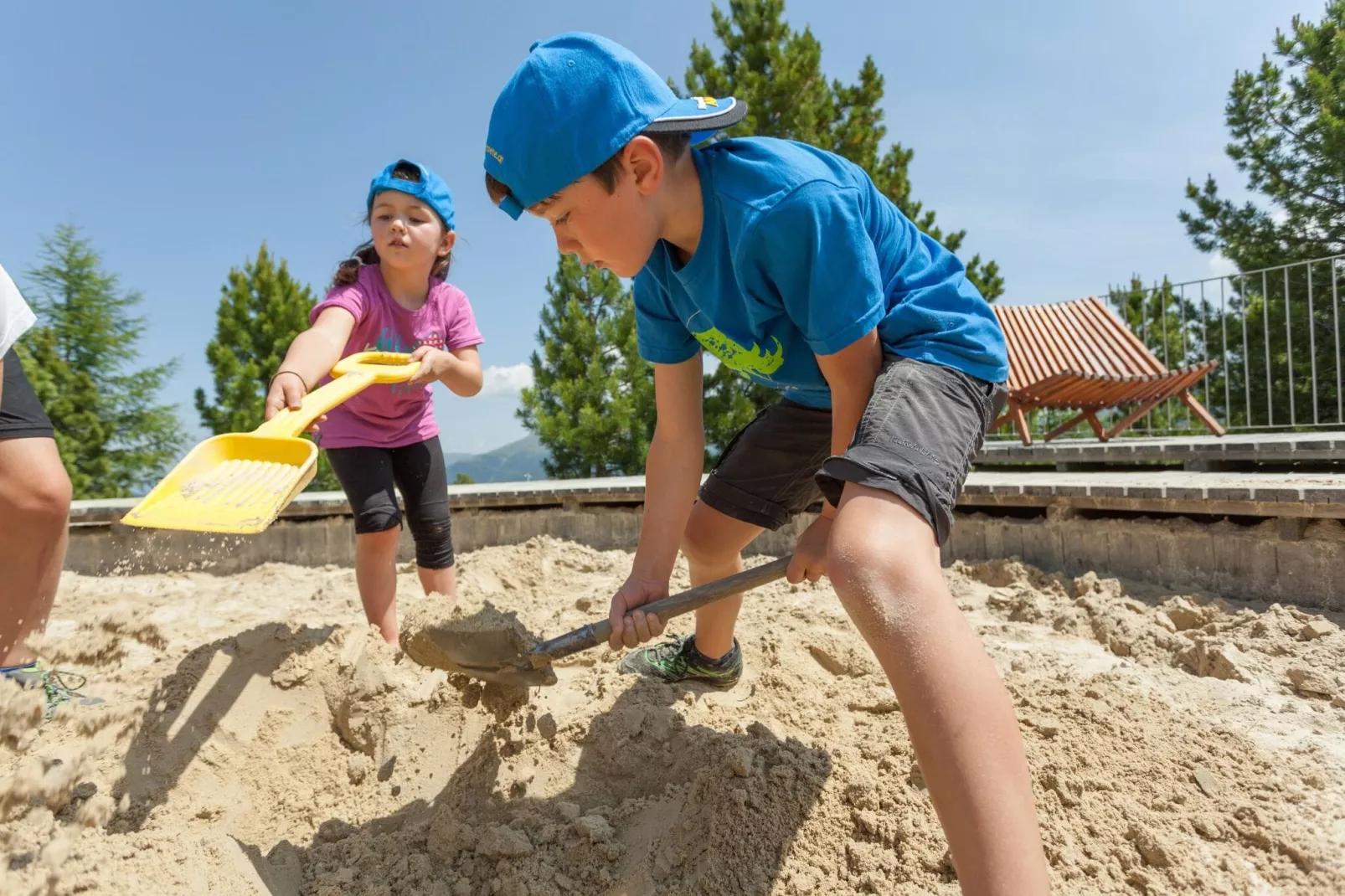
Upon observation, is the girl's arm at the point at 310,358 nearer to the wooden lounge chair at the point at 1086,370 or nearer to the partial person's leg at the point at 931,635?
the partial person's leg at the point at 931,635

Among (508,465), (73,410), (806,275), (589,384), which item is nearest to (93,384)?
(73,410)

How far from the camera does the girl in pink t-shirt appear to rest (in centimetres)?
253

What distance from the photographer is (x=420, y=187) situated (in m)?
2.60

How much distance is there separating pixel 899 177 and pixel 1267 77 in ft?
19.1

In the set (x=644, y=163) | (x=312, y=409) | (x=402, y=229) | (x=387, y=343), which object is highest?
(x=402, y=229)

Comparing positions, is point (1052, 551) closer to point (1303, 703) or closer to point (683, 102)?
point (1303, 703)

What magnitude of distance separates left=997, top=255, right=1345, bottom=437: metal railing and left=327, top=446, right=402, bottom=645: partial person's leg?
7.70 meters

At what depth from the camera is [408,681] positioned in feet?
7.02

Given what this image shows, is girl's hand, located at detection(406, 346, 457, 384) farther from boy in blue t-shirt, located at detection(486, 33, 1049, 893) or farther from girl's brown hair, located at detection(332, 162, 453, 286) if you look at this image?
boy in blue t-shirt, located at detection(486, 33, 1049, 893)

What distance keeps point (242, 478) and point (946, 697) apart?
1.57 meters

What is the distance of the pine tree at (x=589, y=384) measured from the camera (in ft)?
30.5

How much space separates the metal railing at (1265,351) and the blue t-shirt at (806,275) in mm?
7267

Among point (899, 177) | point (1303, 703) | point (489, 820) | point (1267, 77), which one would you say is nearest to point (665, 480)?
point (489, 820)

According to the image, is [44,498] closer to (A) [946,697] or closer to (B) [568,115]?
(B) [568,115]
